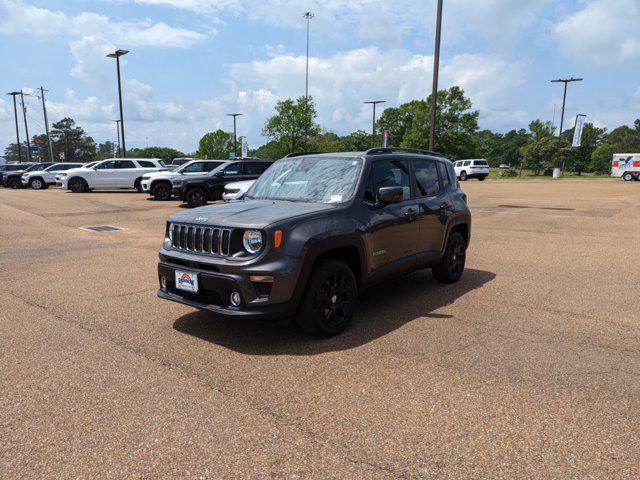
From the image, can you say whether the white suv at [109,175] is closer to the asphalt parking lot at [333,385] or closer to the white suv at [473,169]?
the asphalt parking lot at [333,385]

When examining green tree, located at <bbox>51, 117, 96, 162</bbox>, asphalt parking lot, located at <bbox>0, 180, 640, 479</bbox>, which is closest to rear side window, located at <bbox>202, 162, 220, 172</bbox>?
asphalt parking lot, located at <bbox>0, 180, 640, 479</bbox>

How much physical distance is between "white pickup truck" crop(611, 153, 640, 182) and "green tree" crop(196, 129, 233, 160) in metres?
79.0

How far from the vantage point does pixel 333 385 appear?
11.4ft

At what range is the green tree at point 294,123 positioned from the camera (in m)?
67.1

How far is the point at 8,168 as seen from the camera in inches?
1288

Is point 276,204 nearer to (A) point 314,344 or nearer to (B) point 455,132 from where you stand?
(A) point 314,344

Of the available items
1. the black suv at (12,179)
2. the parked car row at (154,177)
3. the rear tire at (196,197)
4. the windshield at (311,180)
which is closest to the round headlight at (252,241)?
the windshield at (311,180)

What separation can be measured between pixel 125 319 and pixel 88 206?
14407 millimetres

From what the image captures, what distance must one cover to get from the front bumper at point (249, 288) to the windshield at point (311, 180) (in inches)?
43.1

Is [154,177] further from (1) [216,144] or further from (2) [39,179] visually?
(1) [216,144]

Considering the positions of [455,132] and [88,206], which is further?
[455,132]

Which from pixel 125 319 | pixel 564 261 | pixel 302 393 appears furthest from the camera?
pixel 564 261

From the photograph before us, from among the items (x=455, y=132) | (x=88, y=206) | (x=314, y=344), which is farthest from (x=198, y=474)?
(x=455, y=132)

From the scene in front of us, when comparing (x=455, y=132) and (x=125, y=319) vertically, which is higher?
(x=455, y=132)
